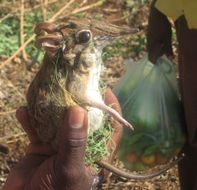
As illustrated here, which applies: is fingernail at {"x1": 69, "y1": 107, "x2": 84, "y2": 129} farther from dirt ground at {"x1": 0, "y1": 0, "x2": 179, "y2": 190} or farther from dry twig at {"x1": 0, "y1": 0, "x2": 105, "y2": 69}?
dry twig at {"x1": 0, "y1": 0, "x2": 105, "y2": 69}

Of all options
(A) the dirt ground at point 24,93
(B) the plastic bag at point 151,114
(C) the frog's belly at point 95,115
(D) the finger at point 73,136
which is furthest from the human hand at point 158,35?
(A) the dirt ground at point 24,93

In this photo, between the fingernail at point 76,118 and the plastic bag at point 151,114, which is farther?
the plastic bag at point 151,114

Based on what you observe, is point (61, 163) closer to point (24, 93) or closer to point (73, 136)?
point (73, 136)

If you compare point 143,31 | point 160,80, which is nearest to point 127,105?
point 160,80

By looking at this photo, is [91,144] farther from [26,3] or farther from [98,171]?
[26,3]

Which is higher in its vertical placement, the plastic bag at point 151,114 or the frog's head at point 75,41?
the frog's head at point 75,41

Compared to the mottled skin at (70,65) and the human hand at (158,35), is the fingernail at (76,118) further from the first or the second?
the human hand at (158,35)

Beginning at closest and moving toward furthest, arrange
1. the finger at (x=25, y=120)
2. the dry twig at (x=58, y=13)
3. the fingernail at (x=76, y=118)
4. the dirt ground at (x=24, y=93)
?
the fingernail at (x=76, y=118) → the finger at (x=25, y=120) → the dirt ground at (x=24, y=93) → the dry twig at (x=58, y=13)
